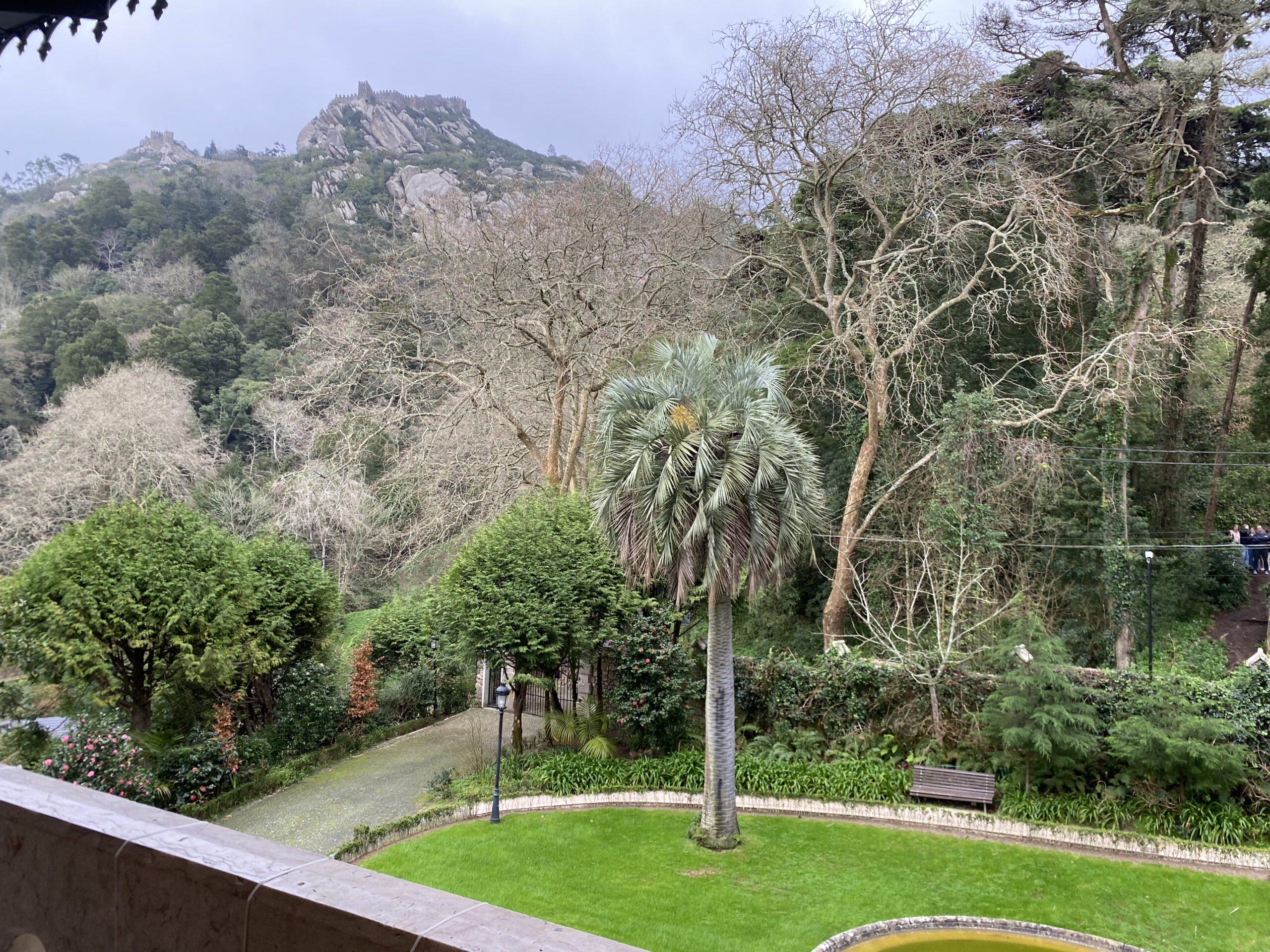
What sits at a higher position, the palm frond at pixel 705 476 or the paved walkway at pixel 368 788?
the palm frond at pixel 705 476

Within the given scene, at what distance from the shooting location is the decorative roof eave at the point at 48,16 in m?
2.28

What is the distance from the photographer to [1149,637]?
14.3 meters

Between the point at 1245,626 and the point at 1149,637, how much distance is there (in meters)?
5.91

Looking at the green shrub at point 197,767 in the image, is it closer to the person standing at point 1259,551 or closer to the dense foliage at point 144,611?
the dense foliage at point 144,611

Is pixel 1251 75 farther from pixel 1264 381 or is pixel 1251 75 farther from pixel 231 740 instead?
pixel 231 740

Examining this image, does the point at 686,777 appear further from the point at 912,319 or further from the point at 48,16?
the point at 48,16

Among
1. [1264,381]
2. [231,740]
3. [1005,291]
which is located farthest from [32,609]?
[1264,381]

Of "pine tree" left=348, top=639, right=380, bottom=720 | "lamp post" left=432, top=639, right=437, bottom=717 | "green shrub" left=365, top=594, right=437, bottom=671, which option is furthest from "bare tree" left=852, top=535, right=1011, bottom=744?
"pine tree" left=348, top=639, right=380, bottom=720

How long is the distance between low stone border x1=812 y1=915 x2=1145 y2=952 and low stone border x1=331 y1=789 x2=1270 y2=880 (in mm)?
2566

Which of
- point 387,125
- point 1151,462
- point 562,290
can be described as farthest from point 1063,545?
point 387,125

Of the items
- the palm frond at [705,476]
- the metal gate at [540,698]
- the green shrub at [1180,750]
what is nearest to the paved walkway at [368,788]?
the metal gate at [540,698]

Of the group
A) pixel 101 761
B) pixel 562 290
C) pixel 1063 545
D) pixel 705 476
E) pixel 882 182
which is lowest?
pixel 101 761

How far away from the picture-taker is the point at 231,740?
14.2 m

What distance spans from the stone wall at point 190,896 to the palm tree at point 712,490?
30.6 ft
